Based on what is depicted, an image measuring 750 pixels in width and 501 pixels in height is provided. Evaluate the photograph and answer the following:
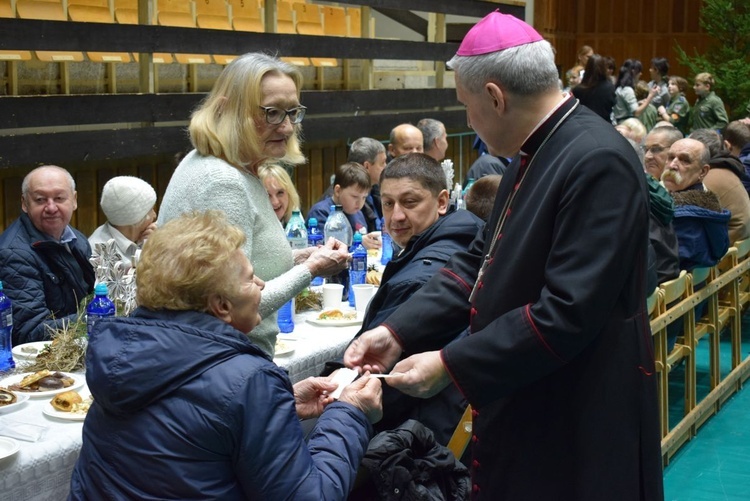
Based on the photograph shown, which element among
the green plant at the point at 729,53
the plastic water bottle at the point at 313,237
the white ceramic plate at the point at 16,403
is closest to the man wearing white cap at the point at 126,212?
the plastic water bottle at the point at 313,237

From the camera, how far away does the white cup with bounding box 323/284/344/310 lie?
414 centimetres

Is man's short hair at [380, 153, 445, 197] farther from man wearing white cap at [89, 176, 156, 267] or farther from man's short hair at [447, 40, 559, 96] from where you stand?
man's short hair at [447, 40, 559, 96]

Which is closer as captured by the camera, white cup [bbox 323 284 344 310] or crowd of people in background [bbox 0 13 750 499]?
crowd of people in background [bbox 0 13 750 499]

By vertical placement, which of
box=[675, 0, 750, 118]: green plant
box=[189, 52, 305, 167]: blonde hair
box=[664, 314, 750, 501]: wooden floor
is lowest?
box=[664, 314, 750, 501]: wooden floor

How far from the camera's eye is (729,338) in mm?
7117

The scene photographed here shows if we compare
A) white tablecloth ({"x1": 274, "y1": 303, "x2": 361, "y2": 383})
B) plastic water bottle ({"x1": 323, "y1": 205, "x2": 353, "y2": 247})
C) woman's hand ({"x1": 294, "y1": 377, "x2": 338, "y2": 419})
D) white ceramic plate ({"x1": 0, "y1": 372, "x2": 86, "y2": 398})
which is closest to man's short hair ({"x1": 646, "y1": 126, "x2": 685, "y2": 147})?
plastic water bottle ({"x1": 323, "y1": 205, "x2": 353, "y2": 247})

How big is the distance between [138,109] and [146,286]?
5488mm

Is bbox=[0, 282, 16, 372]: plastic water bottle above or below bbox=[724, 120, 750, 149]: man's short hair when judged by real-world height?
below

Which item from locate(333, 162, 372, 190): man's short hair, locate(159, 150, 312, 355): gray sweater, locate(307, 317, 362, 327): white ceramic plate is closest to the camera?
locate(159, 150, 312, 355): gray sweater

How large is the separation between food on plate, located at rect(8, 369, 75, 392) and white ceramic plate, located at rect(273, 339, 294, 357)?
742 mm

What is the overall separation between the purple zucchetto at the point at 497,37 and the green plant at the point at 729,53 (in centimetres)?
1583

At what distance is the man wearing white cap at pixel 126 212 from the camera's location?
4.44m

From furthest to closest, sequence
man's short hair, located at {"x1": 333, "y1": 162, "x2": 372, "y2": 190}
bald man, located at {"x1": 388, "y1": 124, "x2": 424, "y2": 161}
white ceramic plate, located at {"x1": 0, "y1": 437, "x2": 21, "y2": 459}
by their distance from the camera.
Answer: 1. bald man, located at {"x1": 388, "y1": 124, "x2": 424, "y2": 161}
2. man's short hair, located at {"x1": 333, "y1": 162, "x2": 372, "y2": 190}
3. white ceramic plate, located at {"x1": 0, "y1": 437, "x2": 21, "y2": 459}

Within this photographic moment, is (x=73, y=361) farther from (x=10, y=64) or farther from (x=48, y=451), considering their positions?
(x=10, y=64)
